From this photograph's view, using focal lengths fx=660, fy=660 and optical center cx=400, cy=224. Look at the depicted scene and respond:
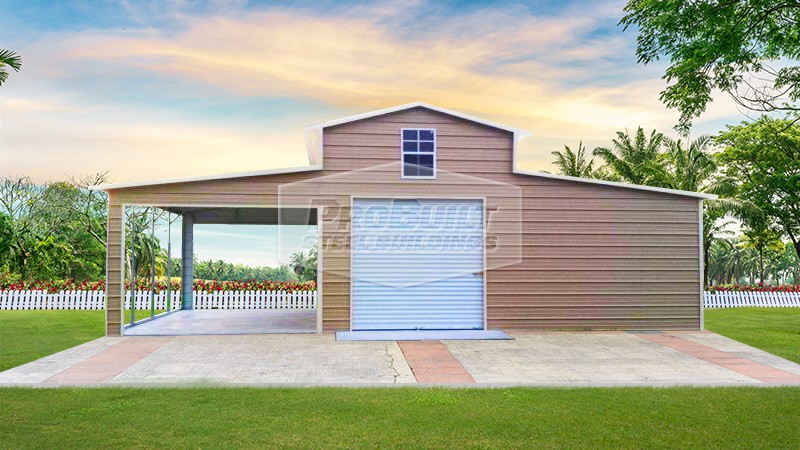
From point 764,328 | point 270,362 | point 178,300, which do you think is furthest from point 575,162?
point 270,362

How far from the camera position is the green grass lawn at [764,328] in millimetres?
12670

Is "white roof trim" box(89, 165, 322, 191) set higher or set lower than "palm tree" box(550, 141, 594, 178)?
lower

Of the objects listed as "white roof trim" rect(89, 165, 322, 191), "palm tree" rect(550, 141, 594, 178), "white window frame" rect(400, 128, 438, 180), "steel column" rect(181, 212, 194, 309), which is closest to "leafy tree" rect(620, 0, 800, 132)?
"white window frame" rect(400, 128, 438, 180)

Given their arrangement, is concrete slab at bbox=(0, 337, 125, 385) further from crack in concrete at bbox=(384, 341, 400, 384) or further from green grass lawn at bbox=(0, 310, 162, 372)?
crack in concrete at bbox=(384, 341, 400, 384)

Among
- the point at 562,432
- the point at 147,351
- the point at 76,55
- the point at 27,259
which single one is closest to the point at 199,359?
the point at 147,351

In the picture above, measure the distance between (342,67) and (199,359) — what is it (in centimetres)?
950

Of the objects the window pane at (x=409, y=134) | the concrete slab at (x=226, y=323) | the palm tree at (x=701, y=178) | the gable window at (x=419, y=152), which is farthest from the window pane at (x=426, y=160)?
the palm tree at (x=701, y=178)

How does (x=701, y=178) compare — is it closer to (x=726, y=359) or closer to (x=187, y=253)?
(x=726, y=359)

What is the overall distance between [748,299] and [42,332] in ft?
78.5

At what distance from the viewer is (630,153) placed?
34.4 metres

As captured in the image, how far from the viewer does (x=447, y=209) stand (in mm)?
13859

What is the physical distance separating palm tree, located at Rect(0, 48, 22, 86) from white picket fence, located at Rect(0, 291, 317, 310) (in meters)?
7.74

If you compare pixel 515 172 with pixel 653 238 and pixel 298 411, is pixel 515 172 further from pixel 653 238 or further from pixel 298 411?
pixel 298 411

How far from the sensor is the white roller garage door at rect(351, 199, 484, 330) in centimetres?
1362
